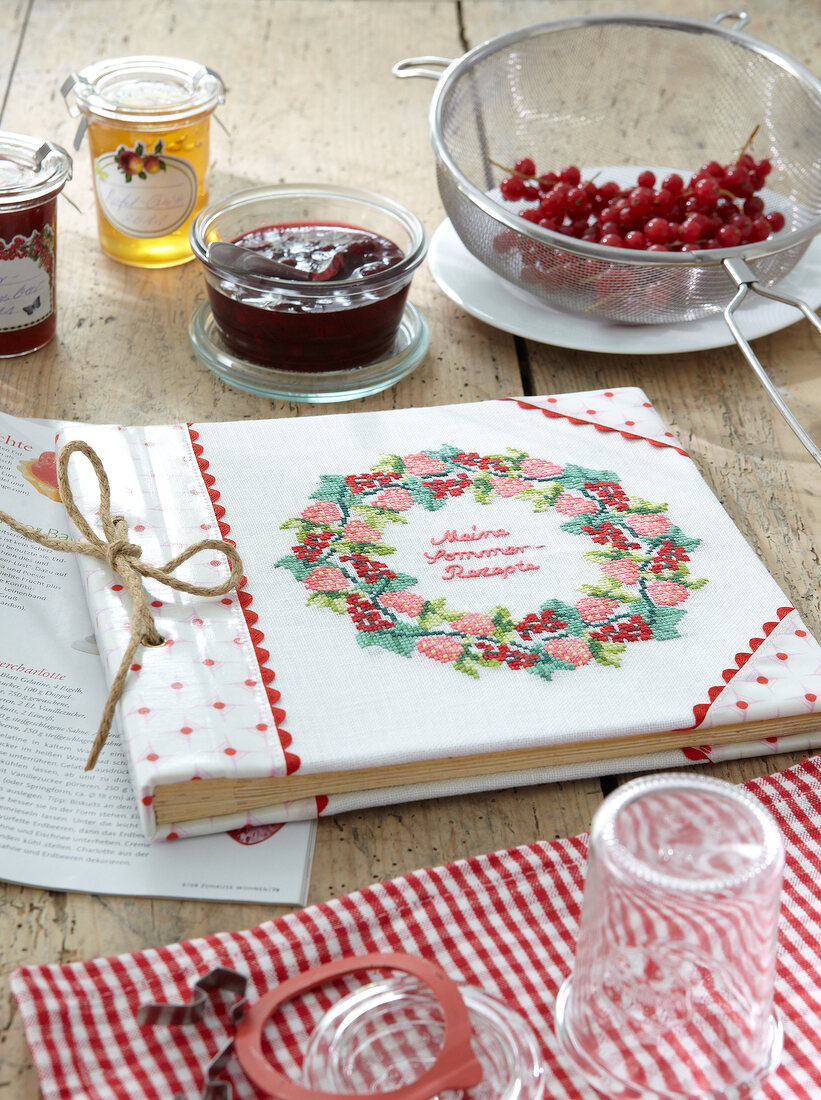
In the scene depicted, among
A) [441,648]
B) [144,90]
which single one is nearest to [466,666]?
[441,648]

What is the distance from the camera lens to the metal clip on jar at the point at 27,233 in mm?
869

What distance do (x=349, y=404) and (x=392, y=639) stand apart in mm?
335

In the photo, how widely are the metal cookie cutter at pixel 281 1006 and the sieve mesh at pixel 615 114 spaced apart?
2.18 ft

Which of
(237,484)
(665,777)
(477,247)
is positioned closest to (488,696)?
(665,777)

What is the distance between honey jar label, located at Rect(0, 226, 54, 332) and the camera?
888mm

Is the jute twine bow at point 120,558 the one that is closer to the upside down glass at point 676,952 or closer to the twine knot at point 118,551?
the twine knot at point 118,551

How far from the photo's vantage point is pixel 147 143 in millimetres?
1017

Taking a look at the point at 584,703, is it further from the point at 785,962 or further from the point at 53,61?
the point at 53,61

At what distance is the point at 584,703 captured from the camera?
0.62 m

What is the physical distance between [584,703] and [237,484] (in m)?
0.29

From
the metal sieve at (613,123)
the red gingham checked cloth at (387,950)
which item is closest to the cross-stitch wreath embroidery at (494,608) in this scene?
the red gingham checked cloth at (387,950)

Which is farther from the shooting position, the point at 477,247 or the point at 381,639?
the point at 477,247

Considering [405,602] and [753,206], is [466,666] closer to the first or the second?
[405,602]

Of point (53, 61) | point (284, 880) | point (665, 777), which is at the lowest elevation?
point (53, 61)
